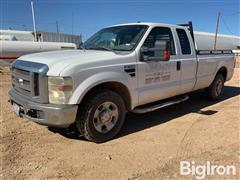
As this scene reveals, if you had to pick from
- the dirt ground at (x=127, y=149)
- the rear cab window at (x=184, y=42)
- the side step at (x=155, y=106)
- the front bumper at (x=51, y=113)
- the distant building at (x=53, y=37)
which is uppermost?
the distant building at (x=53, y=37)

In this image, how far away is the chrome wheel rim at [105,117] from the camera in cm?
394

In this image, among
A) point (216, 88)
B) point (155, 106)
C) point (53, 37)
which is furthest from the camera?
point (53, 37)

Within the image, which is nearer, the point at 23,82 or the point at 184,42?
the point at 23,82

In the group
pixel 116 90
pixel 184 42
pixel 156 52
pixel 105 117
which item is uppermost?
pixel 184 42

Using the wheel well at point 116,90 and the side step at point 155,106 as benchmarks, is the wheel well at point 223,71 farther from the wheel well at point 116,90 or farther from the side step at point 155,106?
the wheel well at point 116,90

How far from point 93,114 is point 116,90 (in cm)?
67

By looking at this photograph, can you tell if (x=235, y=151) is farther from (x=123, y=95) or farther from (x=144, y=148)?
(x=123, y=95)

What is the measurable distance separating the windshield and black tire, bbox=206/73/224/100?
10.3ft

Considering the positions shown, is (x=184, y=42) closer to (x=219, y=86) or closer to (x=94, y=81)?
(x=219, y=86)

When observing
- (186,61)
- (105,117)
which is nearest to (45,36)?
(186,61)

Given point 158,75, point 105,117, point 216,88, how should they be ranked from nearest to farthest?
point 105,117 → point 158,75 → point 216,88

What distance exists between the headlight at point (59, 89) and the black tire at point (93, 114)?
14.7 inches

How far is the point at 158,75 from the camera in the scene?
4.68 meters

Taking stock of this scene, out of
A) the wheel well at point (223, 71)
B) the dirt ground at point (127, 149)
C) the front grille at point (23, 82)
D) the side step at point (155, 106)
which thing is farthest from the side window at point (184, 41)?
the front grille at point (23, 82)
